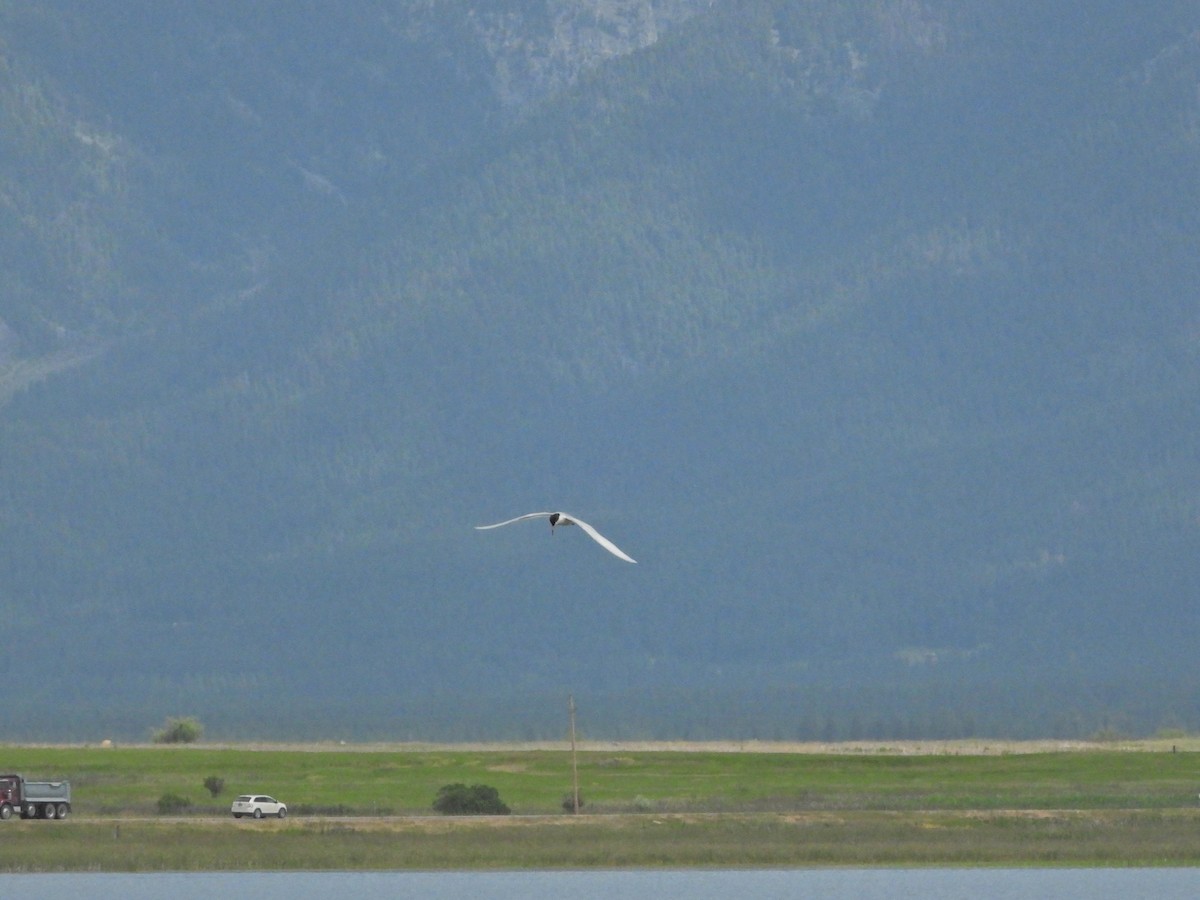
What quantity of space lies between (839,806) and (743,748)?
53.9 m

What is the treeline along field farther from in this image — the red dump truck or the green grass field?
the red dump truck

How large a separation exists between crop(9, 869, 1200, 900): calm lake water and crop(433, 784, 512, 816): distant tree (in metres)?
12.0

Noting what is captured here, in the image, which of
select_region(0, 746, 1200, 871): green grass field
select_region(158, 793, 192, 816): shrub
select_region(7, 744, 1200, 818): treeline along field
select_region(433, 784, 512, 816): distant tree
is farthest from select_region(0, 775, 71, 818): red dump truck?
select_region(433, 784, 512, 816): distant tree

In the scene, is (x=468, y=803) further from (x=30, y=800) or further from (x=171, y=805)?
(x=30, y=800)

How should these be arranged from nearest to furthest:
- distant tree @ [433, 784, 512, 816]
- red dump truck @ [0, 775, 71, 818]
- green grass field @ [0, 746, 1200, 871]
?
green grass field @ [0, 746, 1200, 871] < red dump truck @ [0, 775, 71, 818] < distant tree @ [433, 784, 512, 816]

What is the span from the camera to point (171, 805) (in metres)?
118

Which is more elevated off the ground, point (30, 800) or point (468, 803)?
point (30, 800)

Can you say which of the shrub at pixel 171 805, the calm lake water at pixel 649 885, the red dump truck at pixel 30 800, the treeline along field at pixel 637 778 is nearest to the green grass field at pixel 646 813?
the treeline along field at pixel 637 778

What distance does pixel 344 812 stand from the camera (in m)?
116

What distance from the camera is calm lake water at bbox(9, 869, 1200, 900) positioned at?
93.2m

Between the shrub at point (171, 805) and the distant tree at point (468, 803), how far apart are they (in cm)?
1085

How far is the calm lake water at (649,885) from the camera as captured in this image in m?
93.2

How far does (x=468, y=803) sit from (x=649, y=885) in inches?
731

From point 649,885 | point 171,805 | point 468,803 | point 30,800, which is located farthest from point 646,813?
point 30,800
